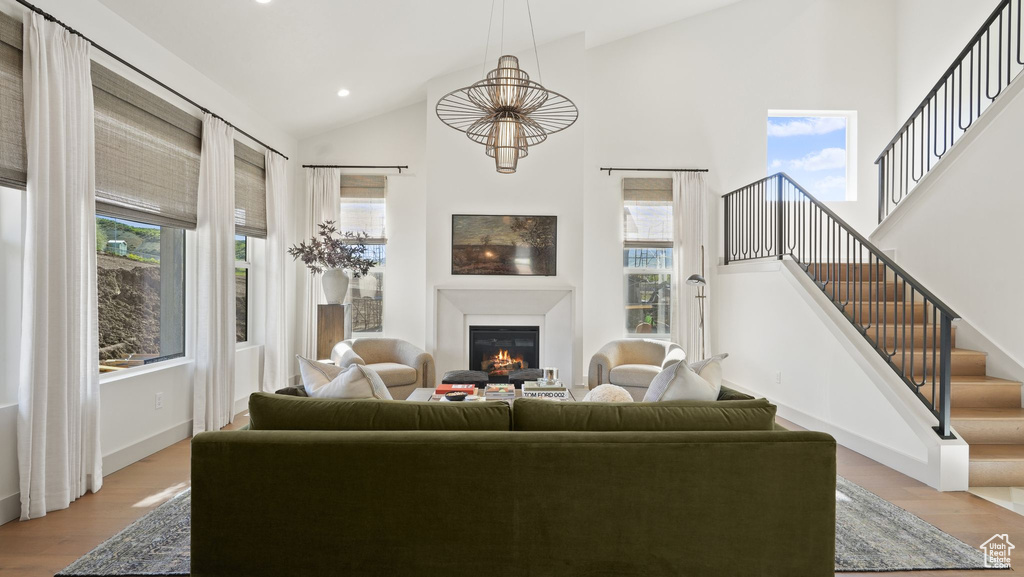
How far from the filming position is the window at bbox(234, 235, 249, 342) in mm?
5789

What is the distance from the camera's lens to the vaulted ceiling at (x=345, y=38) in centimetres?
412

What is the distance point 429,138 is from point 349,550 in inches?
207

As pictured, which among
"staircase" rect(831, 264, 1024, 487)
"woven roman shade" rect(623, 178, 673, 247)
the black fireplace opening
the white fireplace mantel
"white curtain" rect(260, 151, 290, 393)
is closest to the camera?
"staircase" rect(831, 264, 1024, 487)

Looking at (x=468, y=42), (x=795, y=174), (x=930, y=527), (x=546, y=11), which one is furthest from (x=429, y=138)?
(x=930, y=527)

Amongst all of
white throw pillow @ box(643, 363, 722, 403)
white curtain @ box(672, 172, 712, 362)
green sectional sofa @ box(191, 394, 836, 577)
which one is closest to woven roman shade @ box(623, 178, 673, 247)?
white curtain @ box(672, 172, 712, 362)

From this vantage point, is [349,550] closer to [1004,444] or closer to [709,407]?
[709,407]

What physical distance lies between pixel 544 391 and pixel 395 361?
2.46 metres

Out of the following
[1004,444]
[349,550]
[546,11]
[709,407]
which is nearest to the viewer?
[349,550]

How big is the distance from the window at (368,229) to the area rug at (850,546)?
3.96 metres

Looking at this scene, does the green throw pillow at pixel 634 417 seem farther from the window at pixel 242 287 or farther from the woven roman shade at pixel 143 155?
the window at pixel 242 287

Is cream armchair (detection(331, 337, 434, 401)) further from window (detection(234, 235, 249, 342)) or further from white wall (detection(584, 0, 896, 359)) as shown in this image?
white wall (detection(584, 0, 896, 359))

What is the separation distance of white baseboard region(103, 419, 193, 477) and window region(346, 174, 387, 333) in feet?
8.68

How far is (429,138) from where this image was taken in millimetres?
6598

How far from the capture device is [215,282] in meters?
4.77
